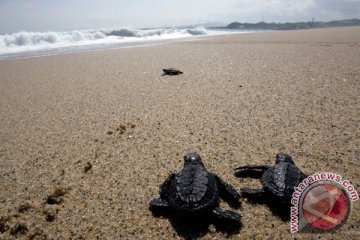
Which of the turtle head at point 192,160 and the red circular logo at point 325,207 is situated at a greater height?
the turtle head at point 192,160

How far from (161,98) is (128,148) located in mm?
2262

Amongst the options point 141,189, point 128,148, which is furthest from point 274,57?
point 141,189

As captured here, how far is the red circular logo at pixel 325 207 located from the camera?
2375 millimetres

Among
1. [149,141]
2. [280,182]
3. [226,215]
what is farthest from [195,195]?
[149,141]

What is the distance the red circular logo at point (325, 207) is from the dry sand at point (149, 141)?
0.09m

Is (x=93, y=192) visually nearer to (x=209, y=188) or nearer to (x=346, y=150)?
(x=209, y=188)

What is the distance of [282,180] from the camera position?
253cm

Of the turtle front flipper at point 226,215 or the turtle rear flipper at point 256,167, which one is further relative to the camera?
the turtle rear flipper at point 256,167

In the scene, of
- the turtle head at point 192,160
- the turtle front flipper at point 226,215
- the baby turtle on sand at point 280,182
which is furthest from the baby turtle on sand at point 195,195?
the baby turtle on sand at point 280,182

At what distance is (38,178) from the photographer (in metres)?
3.24

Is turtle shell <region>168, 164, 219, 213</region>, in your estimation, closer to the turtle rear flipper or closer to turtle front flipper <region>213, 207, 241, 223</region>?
turtle front flipper <region>213, 207, 241, 223</region>

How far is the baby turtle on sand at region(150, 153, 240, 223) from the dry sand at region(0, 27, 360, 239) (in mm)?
153

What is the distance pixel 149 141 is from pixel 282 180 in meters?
1.97

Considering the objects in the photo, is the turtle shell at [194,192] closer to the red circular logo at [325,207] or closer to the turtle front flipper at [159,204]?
the turtle front flipper at [159,204]
